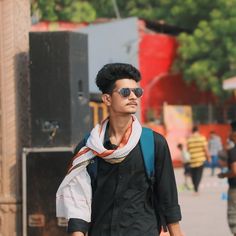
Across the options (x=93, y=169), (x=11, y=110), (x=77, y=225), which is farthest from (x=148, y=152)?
(x=11, y=110)

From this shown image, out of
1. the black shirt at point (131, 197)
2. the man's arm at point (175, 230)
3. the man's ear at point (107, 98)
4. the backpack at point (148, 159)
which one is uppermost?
the man's ear at point (107, 98)

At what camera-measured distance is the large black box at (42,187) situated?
30.8ft

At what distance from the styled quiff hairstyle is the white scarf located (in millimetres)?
231

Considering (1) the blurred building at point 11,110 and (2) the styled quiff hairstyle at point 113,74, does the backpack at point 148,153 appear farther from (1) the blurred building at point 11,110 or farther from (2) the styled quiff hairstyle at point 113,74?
(1) the blurred building at point 11,110

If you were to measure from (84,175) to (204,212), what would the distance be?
1124 centimetres

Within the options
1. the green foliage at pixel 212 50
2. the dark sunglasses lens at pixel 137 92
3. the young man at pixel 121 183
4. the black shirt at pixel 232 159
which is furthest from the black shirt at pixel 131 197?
the green foliage at pixel 212 50

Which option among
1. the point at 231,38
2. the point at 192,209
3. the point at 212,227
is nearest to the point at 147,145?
the point at 212,227

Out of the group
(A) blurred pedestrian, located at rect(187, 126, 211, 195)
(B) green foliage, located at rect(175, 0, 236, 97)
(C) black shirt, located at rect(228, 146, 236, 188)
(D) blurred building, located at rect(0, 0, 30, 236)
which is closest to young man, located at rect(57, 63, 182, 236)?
(D) blurred building, located at rect(0, 0, 30, 236)

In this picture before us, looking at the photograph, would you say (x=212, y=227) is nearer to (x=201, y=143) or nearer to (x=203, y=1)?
(x=201, y=143)

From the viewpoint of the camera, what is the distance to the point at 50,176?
9.42m

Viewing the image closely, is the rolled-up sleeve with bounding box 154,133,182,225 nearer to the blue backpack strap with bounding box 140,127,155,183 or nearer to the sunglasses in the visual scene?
the blue backpack strap with bounding box 140,127,155,183

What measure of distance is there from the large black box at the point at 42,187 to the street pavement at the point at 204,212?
3.29m

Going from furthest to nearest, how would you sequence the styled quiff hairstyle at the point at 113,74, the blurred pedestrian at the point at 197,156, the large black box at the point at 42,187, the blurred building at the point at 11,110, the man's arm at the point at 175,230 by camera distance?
1. the blurred pedestrian at the point at 197,156
2. the blurred building at the point at 11,110
3. the large black box at the point at 42,187
4. the styled quiff hairstyle at the point at 113,74
5. the man's arm at the point at 175,230

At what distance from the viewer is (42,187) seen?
31.3 feet
